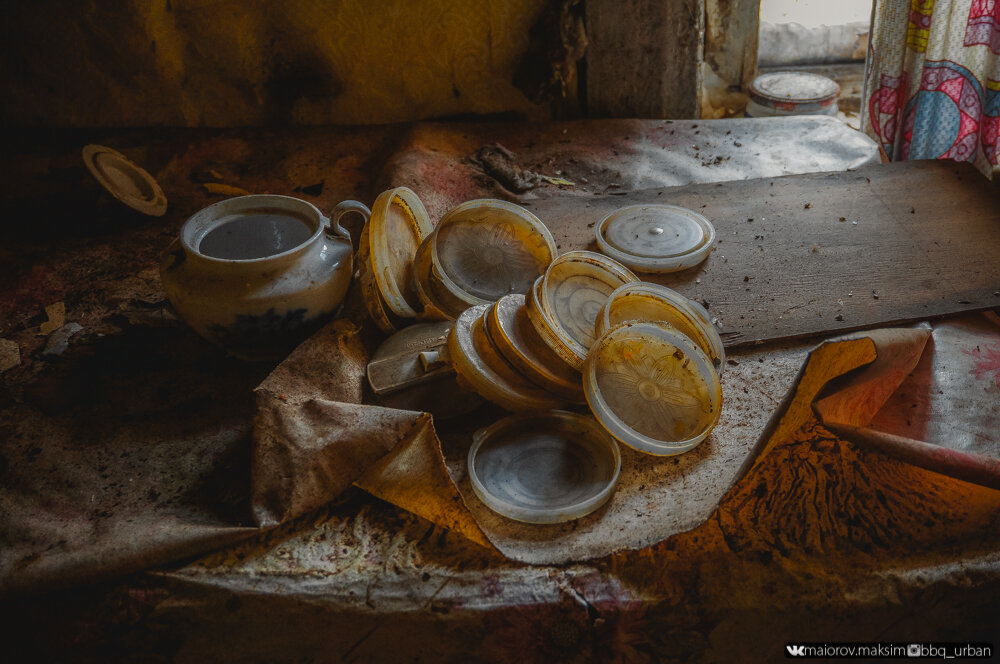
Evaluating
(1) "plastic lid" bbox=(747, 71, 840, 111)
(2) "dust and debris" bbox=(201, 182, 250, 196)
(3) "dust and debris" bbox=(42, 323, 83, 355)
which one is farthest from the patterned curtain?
(3) "dust and debris" bbox=(42, 323, 83, 355)

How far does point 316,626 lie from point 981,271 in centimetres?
266

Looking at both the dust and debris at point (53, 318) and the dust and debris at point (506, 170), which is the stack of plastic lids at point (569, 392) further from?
the dust and debris at point (53, 318)

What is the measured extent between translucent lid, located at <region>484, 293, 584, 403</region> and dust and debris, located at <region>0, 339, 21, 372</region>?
1.69 metres

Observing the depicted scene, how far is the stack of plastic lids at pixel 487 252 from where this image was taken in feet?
8.10

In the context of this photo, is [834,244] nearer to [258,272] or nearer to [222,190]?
[258,272]

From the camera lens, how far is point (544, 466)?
200 cm

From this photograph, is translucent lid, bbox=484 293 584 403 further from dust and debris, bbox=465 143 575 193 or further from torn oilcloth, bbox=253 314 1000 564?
dust and debris, bbox=465 143 575 193

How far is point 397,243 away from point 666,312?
3.18 ft

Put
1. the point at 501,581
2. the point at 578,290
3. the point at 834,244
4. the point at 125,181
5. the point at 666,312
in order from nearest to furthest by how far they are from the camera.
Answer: the point at 501,581 < the point at 666,312 < the point at 578,290 < the point at 834,244 < the point at 125,181

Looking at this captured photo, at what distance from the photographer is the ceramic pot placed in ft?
7.02

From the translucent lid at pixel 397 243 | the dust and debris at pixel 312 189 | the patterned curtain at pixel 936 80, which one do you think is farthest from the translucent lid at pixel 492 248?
the patterned curtain at pixel 936 80

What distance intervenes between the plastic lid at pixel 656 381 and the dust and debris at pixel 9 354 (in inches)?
78.0

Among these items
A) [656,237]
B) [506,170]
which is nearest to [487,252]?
[656,237]

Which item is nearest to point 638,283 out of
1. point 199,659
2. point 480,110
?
point 199,659
